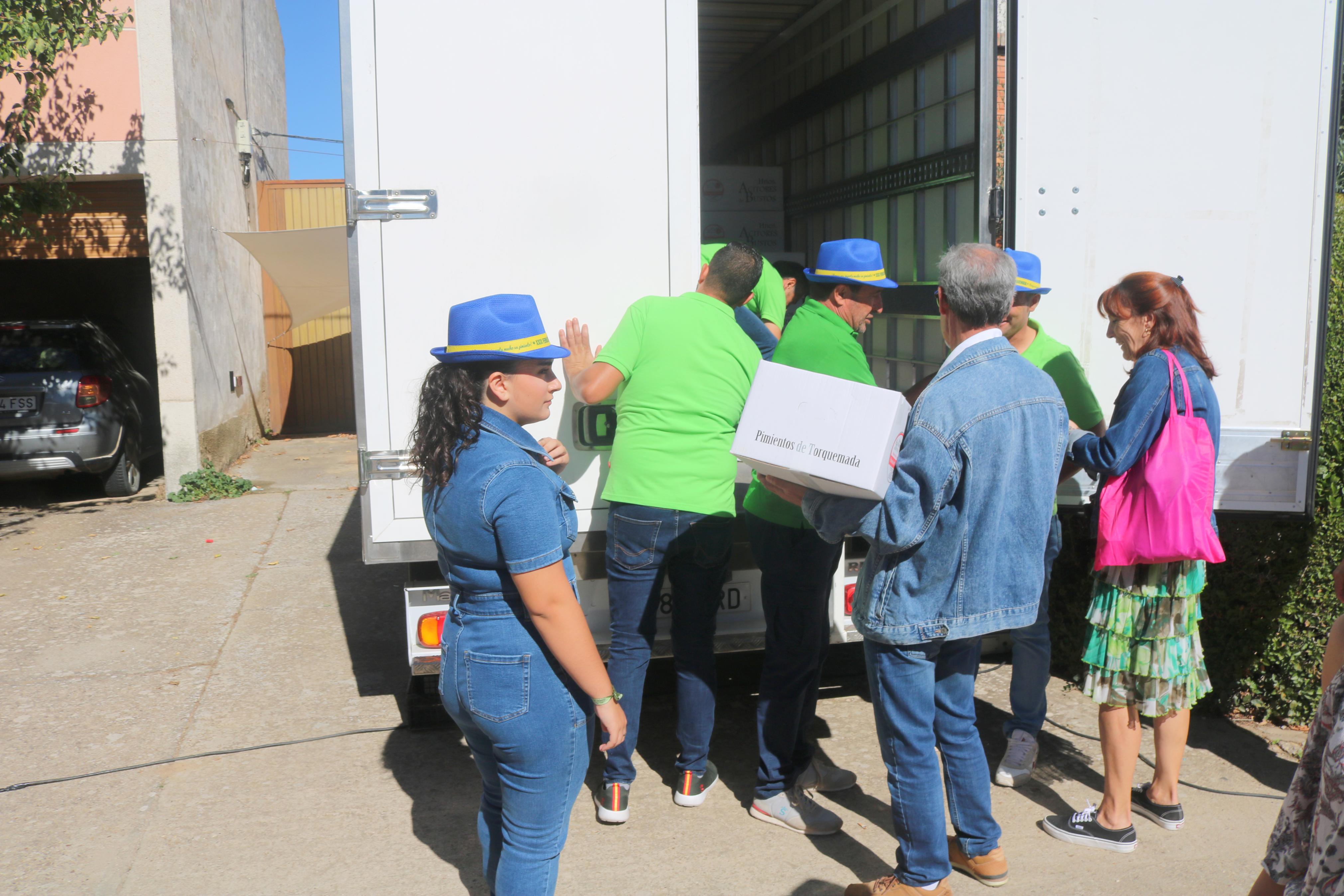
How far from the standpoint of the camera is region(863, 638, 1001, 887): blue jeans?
106 inches

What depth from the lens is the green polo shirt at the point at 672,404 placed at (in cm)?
323

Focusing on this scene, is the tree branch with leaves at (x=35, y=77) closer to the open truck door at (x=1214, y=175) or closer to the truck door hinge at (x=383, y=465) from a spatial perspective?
the truck door hinge at (x=383, y=465)

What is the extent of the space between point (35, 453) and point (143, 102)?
3.11 metres

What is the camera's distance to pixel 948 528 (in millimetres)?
2586

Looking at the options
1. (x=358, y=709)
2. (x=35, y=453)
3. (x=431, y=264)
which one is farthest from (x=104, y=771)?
(x=35, y=453)

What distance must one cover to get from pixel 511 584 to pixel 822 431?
834 millimetres

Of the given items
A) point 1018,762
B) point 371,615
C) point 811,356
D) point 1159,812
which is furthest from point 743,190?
point 1159,812

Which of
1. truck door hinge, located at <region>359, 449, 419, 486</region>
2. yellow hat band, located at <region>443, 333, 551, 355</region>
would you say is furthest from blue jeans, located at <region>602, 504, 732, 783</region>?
yellow hat band, located at <region>443, 333, 551, 355</region>

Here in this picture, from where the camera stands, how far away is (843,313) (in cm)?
332

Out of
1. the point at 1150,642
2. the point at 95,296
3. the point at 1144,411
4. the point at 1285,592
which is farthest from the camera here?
the point at 95,296

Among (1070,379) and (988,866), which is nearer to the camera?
(988,866)

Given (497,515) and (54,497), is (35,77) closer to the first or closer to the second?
(54,497)

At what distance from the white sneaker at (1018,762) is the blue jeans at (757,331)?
1641 mm

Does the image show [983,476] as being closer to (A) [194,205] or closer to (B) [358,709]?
(B) [358,709]
